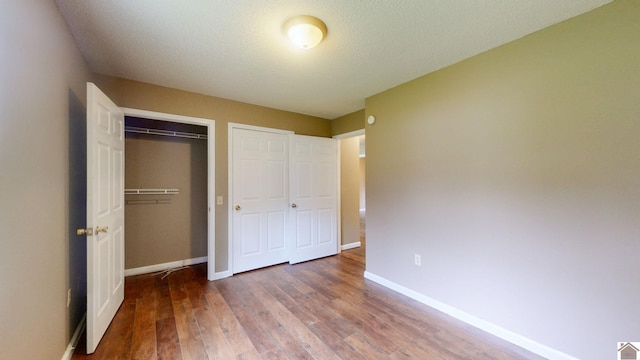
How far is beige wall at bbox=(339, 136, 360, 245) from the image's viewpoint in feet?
15.1

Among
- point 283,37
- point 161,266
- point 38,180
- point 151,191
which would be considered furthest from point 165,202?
point 283,37

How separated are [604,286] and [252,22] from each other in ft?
9.82

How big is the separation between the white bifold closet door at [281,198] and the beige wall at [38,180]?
5.54 feet

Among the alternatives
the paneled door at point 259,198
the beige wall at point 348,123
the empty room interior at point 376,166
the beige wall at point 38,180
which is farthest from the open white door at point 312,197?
the beige wall at point 38,180

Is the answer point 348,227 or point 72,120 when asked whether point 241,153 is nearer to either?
point 72,120

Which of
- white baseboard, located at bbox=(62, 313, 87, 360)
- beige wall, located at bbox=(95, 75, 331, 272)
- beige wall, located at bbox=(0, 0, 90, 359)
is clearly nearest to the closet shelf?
beige wall, located at bbox=(95, 75, 331, 272)

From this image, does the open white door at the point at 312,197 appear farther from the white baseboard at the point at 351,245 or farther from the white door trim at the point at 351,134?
the white baseboard at the point at 351,245

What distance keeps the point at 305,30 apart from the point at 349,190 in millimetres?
3258

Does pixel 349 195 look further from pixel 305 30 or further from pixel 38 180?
pixel 38 180

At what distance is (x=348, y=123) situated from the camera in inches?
161

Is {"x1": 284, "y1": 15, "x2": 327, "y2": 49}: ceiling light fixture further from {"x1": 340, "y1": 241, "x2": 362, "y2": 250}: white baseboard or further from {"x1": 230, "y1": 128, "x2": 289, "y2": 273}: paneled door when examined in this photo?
{"x1": 340, "y1": 241, "x2": 362, "y2": 250}: white baseboard

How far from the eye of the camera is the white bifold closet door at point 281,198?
3.45 metres

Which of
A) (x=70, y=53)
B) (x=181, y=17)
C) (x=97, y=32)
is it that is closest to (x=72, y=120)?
(x=70, y=53)

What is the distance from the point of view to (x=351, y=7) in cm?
163
